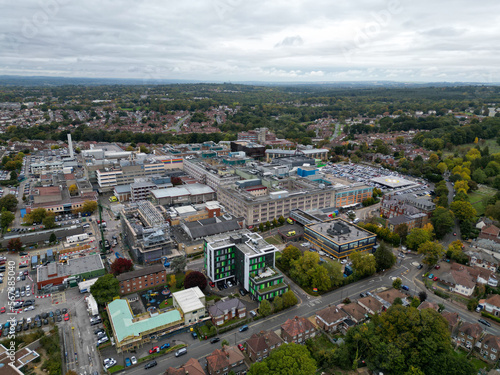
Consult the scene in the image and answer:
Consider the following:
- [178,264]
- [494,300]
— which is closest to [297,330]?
[178,264]

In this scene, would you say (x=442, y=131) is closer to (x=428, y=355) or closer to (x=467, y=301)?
(x=467, y=301)

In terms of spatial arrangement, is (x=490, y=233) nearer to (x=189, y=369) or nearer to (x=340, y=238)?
(x=340, y=238)

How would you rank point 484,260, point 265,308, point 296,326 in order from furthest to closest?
point 484,260 → point 265,308 → point 296,326

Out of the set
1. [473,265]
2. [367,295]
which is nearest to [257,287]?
[367,295]

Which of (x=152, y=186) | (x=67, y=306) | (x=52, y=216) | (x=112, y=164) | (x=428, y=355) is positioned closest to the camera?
(x=428, y=355)

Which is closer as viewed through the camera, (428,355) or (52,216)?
(428,355)

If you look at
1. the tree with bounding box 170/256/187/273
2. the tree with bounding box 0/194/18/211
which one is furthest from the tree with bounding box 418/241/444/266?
the tree with bounding box 0/194/18/211

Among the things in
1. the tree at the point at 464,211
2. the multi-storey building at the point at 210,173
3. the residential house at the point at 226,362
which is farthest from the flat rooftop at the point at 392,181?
the residential house at the point at 226,362
